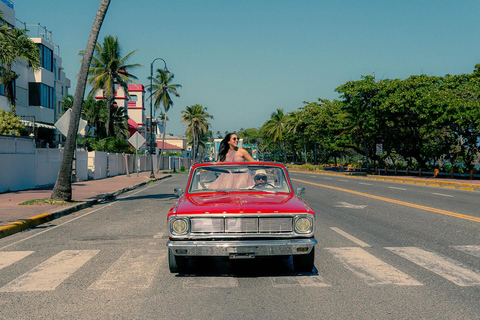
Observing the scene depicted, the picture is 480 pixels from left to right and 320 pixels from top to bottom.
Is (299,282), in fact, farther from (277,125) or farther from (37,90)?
(277,125)

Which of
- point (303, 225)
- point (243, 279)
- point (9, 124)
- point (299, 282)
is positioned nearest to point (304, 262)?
point (299, 282)

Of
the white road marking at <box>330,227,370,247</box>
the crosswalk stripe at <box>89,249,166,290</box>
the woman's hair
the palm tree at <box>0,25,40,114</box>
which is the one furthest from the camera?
the palm tree at <box>0,25,40,114</box>

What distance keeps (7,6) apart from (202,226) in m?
35.8

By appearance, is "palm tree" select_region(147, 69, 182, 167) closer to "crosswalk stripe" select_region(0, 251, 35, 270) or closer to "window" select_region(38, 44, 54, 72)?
"window" select_region(38, 44, 54, 72)

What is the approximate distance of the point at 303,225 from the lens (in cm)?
564

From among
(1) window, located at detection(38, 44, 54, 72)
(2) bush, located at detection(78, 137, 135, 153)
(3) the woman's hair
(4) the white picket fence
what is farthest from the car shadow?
(2) bush, located at detection(78, 137, 135, 153)

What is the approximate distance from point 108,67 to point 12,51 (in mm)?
33192

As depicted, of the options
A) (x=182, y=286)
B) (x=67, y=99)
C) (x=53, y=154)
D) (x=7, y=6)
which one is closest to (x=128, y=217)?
(x=182, y=286)

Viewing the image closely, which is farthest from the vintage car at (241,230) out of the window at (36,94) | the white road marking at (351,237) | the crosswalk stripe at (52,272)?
the window at (36,94)

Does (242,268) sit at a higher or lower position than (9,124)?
lower

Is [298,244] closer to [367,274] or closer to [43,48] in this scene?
[367,274]

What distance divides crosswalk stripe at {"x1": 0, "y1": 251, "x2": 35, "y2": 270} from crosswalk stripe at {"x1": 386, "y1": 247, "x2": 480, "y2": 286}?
5.75m

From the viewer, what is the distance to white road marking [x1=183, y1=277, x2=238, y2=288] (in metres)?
5.50

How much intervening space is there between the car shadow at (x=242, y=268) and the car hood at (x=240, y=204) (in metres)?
0.73
